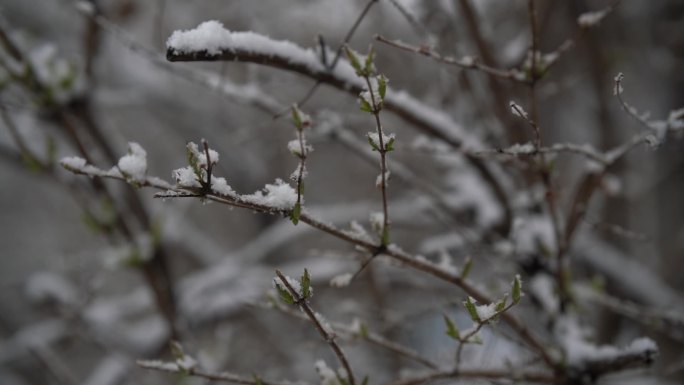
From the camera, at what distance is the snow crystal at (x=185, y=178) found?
0.64m

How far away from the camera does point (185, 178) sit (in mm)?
639

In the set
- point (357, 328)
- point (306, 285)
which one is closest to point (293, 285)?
point (306, 285)

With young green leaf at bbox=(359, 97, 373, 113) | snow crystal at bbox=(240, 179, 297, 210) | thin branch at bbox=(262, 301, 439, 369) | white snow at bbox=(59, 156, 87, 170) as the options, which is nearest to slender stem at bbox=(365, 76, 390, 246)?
young green leaf at bbox=(359, 97, 373, 113)

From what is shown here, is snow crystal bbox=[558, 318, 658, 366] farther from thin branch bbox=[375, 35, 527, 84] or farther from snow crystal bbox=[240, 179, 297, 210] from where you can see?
snow crystal bbox=[240, 179, 297, 210]

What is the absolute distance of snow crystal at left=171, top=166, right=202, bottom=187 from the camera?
2.08ft

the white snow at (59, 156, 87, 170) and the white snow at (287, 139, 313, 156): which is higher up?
the white snow at (287, 139, 313, 156)

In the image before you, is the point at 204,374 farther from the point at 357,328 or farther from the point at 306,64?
the point at 306,64

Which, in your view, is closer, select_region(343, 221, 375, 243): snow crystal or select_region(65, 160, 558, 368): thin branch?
select_region(65, 160, 558, 368): thin branch

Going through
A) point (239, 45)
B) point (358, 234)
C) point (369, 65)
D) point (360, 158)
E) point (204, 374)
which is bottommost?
point (204, 374)

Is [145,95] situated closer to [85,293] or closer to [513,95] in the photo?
[85,293]

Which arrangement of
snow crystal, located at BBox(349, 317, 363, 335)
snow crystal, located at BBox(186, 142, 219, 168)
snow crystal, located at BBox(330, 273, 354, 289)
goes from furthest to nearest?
snow crystal, located at BBox(349, 317, 363, 335)
snow crystal, located at BBox(330, 273, 354, 289)
snow crystal, located at BBox(186, 142, 219, 168)

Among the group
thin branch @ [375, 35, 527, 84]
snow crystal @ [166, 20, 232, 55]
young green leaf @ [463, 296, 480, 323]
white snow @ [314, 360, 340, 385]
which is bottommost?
white snow @ [314, 360, 340, 385]

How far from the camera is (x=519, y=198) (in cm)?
156

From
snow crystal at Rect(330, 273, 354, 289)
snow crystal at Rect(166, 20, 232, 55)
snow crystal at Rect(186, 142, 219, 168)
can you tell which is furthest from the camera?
snow crystal at Rect(330, 273, 354, 289)
